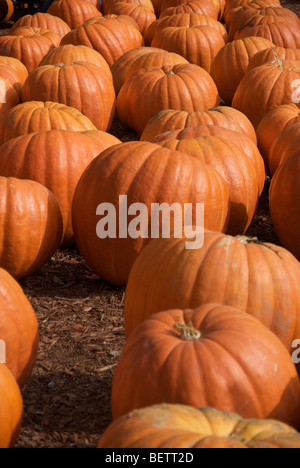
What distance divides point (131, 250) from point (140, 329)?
4.36 feet

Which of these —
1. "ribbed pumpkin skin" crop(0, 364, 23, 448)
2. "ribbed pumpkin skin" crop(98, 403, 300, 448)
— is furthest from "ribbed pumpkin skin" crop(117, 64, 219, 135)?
"ribbed pumpkin skin" crop(98, 403, 300, 448)

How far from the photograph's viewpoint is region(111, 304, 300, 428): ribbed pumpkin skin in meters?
2.19

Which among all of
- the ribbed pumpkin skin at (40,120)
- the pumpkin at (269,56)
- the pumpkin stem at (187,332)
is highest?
the pumpkin at (269,56)

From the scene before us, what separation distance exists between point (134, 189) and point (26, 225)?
2.08 feet

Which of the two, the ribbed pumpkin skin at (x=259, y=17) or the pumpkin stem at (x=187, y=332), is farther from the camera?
the ribbed pumpkin skin at (x=259, y=17)

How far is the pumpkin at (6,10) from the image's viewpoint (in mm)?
11297

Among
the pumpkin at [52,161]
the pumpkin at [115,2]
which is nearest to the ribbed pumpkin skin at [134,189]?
the pumpkin at [52,161]

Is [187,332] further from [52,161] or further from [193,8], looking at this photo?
[193,8]

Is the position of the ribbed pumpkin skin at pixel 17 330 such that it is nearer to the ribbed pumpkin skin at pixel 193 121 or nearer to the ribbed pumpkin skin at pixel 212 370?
the ribbed pumpkin skin at pixel 212 370

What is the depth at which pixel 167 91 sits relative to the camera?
5.68 m

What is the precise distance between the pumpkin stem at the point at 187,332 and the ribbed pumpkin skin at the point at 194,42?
5.57 metres

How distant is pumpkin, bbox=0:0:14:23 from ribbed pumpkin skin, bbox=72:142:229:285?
334 inches

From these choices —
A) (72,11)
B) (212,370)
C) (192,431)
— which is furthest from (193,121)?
(72,11)

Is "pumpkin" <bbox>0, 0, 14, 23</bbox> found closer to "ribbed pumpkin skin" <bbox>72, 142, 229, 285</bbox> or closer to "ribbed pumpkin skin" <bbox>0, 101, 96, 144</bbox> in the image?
"ribbed pumpkin skin" <bbox>0, 101, 96, 144</bbox>
